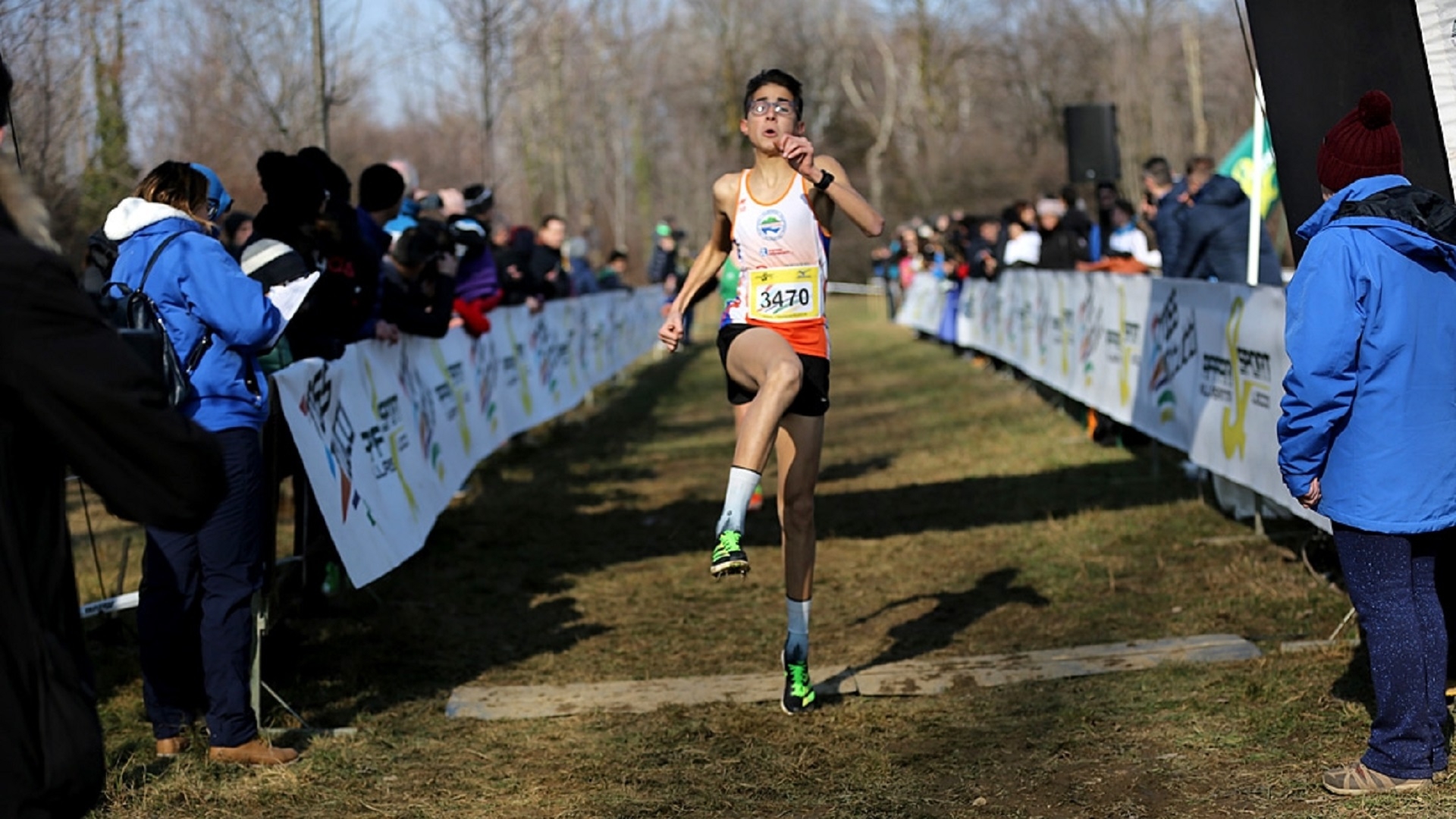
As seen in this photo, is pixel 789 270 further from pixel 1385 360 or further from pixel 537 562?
pixel 537 562

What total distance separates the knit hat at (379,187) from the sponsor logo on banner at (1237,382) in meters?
4.56

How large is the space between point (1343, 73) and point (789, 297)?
6.82 ft

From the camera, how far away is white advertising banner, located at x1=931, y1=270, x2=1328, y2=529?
25.8ft

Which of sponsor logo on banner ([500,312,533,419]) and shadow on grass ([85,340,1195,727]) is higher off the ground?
sponsor logo on banner ([500,312,533,419])

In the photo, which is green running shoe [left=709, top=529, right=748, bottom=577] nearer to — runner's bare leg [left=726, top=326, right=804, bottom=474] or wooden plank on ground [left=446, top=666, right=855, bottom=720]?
runner's bare leg [left=726, top=326, right=804, bottom=474]

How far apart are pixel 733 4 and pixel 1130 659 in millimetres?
49616

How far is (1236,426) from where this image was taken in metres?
8.42

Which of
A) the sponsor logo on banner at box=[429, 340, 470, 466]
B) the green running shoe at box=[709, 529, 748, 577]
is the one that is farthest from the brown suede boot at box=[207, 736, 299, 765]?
the sponsor logo on banner at box=[429, 340, 470, 466]

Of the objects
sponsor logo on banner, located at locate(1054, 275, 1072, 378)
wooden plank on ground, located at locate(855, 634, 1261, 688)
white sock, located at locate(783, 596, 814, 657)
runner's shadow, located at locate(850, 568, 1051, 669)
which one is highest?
sponsor logo on banner, located at locate(1054, 275, 1072, 378)

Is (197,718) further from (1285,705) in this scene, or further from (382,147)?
(382,147)

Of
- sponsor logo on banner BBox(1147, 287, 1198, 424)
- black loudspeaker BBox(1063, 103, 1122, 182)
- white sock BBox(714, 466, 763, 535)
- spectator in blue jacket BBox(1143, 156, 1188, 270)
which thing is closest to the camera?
white sock BBox(714, 466, 763, 535)

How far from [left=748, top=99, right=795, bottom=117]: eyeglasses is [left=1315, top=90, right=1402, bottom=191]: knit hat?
6.52 feet

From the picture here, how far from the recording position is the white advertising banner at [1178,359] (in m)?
7.87

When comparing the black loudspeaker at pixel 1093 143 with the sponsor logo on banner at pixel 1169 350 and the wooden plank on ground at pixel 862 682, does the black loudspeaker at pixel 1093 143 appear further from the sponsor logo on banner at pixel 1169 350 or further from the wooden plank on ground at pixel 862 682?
the wooden plank on ground at pixel 862 682
